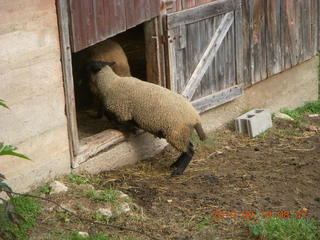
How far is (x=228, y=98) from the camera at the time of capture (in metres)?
9.21

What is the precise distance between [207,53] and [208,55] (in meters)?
0.04

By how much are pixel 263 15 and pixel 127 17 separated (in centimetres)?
Answer: 331

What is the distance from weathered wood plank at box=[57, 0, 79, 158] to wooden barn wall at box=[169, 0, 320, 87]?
2.73 metres

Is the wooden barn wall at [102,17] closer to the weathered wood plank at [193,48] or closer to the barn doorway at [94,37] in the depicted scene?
the barn doorway at [94,37]

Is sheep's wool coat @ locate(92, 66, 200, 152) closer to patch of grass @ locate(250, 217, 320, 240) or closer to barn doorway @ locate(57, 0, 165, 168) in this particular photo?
barn doorway @ locate(57, 0, 165, 168)

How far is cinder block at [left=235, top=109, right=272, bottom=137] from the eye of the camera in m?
9.19

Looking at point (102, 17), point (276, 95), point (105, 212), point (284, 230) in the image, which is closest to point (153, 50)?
point (102, 17)

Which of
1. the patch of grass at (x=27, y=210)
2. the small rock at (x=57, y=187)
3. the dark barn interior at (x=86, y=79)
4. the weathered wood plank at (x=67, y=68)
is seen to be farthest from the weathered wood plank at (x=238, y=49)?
the patch of grass at (x=27, y=210)

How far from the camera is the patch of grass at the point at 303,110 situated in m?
10.5

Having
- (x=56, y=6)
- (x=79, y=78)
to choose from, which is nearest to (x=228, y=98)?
(x=79, y=78)

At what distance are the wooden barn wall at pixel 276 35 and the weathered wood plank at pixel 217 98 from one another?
1.32ft

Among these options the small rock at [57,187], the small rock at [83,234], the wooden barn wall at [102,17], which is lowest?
the small rock at [83,234]

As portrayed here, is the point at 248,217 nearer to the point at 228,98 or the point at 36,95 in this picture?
the point at 36,95

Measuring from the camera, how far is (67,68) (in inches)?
257
